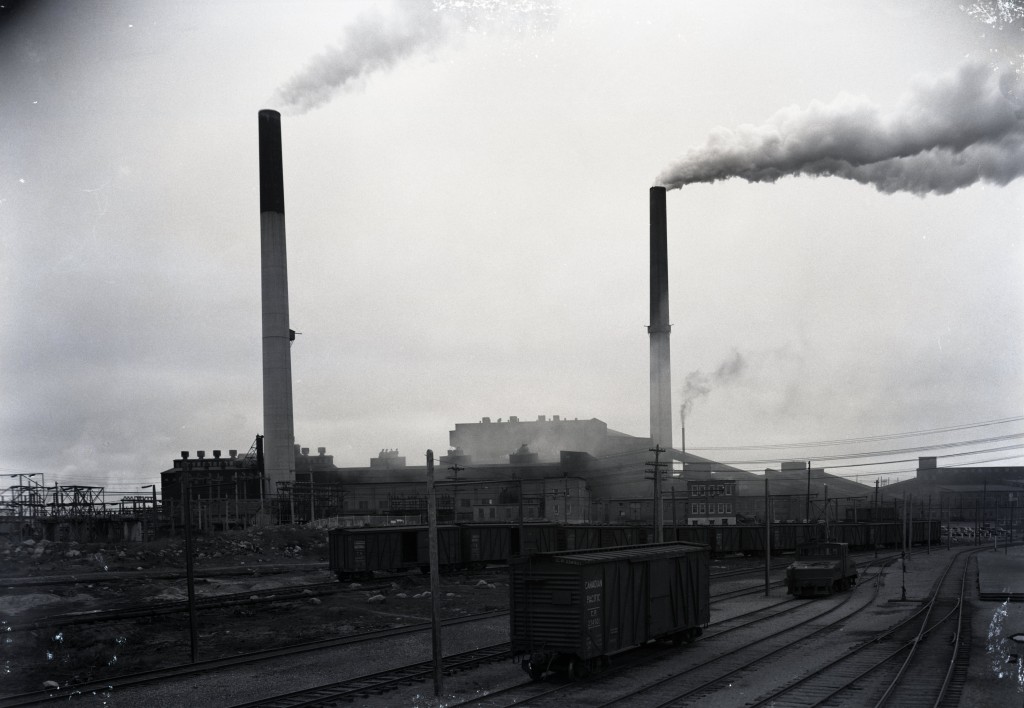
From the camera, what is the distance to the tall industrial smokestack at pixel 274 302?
7575cm

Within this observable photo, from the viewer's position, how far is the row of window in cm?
10544

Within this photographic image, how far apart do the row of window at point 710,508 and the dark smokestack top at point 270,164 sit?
2423 inches

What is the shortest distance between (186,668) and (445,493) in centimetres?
8247

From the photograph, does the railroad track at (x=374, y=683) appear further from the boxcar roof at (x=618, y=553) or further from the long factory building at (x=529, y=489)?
the long factory building at (x=529, y=489)

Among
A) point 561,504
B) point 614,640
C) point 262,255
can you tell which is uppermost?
point 262,255

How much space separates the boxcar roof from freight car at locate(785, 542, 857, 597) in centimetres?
1353

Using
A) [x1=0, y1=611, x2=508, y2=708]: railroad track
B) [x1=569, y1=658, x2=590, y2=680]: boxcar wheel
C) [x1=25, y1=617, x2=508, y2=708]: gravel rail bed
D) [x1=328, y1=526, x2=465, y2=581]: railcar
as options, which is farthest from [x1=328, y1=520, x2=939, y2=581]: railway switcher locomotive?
[x1=569, y1=658, x2=590, y2=680]: boxcar wheel

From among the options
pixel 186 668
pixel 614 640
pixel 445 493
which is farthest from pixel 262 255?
pixel 614 640

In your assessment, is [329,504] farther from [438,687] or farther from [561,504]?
[438,687]

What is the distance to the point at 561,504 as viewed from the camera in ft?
334

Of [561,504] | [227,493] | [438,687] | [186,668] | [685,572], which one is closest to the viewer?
[438,687]

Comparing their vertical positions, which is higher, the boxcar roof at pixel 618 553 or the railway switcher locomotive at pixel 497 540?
the boxcar roof at pixel 618 553

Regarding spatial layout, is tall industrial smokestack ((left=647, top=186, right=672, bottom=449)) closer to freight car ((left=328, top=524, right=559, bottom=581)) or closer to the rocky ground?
freight car ((left=328, top=524, right=559, bottom=581))

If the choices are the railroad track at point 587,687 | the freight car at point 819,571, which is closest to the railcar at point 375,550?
the freight car at point 819,571
